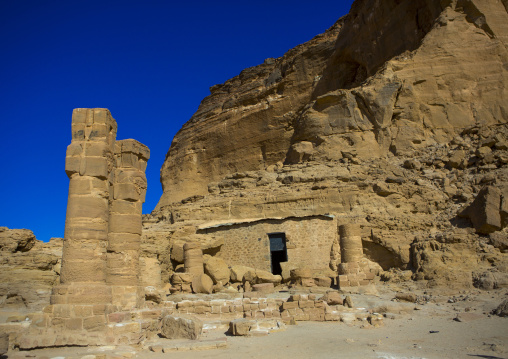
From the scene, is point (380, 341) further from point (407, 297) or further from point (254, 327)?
point (407, 297)

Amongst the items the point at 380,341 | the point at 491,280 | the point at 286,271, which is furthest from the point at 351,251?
the point at 380,341

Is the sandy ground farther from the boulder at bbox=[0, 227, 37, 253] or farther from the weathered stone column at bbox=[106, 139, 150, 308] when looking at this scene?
the boulder at bbox=[0, 227, 37, 253]

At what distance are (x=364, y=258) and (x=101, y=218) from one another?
35.0 feet

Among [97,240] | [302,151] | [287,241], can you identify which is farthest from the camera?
[302,151]

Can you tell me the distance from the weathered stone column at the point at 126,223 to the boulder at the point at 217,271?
5760mm

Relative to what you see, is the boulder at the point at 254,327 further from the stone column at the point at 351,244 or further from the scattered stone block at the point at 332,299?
the stone column at the point at 351,244

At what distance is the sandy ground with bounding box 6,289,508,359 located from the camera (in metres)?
6.94

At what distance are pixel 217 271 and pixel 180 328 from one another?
7.54m

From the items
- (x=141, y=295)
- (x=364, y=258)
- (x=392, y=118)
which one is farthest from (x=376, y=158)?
(x=141, y=295)

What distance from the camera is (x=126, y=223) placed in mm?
10125

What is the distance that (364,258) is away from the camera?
53.8ft

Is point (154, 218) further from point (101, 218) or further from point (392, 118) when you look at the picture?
point (101, 218)

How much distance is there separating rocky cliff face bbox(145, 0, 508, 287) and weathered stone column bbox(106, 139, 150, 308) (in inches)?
332

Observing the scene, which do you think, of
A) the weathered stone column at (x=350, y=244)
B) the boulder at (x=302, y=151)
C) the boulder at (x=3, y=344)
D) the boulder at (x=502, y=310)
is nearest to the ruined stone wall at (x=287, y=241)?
the weathered stone column at (x=350, y=244)
